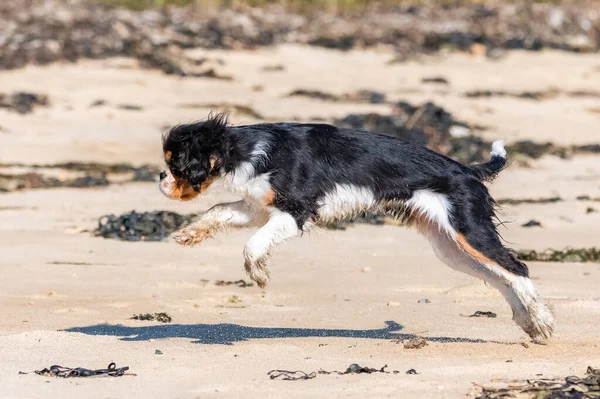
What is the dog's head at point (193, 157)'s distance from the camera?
21.9 ft

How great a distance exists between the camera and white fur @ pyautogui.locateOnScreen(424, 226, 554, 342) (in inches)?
260

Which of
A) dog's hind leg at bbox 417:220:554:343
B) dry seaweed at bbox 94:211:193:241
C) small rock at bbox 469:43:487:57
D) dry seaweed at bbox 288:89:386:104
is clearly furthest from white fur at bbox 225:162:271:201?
small rock at bbox 469:43:487:57

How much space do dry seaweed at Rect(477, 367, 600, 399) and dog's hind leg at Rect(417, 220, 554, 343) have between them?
1.03m

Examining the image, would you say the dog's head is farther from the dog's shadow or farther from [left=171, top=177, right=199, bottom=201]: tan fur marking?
the dog's shadow

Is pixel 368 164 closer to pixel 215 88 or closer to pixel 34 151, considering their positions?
pixel 34 151

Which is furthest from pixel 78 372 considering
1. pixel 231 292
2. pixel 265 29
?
pixel 265 29

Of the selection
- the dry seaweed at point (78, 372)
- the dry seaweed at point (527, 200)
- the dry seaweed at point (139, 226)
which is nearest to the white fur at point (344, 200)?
the dry seaweed at point (78, 372)

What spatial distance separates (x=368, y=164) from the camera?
6.66 m

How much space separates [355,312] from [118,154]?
6313 mm

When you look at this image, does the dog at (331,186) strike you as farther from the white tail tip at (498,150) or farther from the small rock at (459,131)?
the small rock at (459,131)

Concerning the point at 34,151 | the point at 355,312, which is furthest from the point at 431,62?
the point at 355,312

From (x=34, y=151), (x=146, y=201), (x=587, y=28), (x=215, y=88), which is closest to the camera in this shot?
(x=146, y=201)

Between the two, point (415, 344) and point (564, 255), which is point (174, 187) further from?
point (564, 255)

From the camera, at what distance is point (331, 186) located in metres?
6.63
